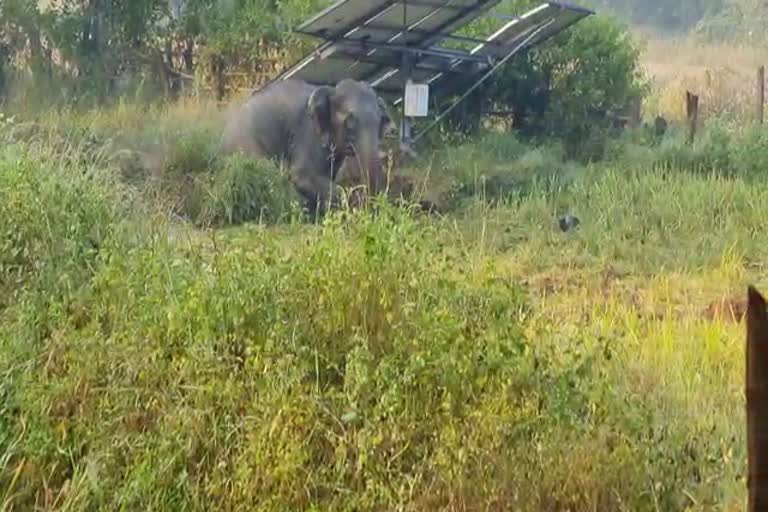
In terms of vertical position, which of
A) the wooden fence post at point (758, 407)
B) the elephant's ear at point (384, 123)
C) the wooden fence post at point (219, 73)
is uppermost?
the wooden fence post at point (758, 407)

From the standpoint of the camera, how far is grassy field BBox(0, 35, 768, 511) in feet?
10.5

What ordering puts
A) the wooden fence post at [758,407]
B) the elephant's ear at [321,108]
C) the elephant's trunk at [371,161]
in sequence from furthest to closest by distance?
the elephant's ear at [321,108] < the elephant's trunk at [371,161] < the wooden fence post at [758,407]

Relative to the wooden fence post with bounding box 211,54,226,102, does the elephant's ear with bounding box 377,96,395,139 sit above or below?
above

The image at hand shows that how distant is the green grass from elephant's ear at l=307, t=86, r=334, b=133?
Result: 4009mm

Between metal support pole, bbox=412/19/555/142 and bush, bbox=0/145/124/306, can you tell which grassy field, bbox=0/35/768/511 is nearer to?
bush, bbox=0/145/124/306

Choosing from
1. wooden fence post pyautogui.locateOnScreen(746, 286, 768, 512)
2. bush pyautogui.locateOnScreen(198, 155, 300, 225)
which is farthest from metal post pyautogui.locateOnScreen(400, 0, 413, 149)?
wooden fence post pyautogui.locateOnScreen(746, 286, 768, 512)

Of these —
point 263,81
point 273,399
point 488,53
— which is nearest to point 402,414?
point 273,399

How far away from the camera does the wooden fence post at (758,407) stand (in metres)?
1.81

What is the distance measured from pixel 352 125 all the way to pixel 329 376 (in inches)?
203

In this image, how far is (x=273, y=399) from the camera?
135 inches

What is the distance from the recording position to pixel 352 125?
8.66 m

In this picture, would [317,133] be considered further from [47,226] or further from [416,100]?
[47,226]

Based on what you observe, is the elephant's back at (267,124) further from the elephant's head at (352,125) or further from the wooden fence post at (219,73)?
the wooden fence post at (219,73)

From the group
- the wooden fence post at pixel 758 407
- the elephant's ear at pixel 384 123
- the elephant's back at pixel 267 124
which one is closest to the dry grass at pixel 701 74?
the elephant's ear at pixel 384 123
